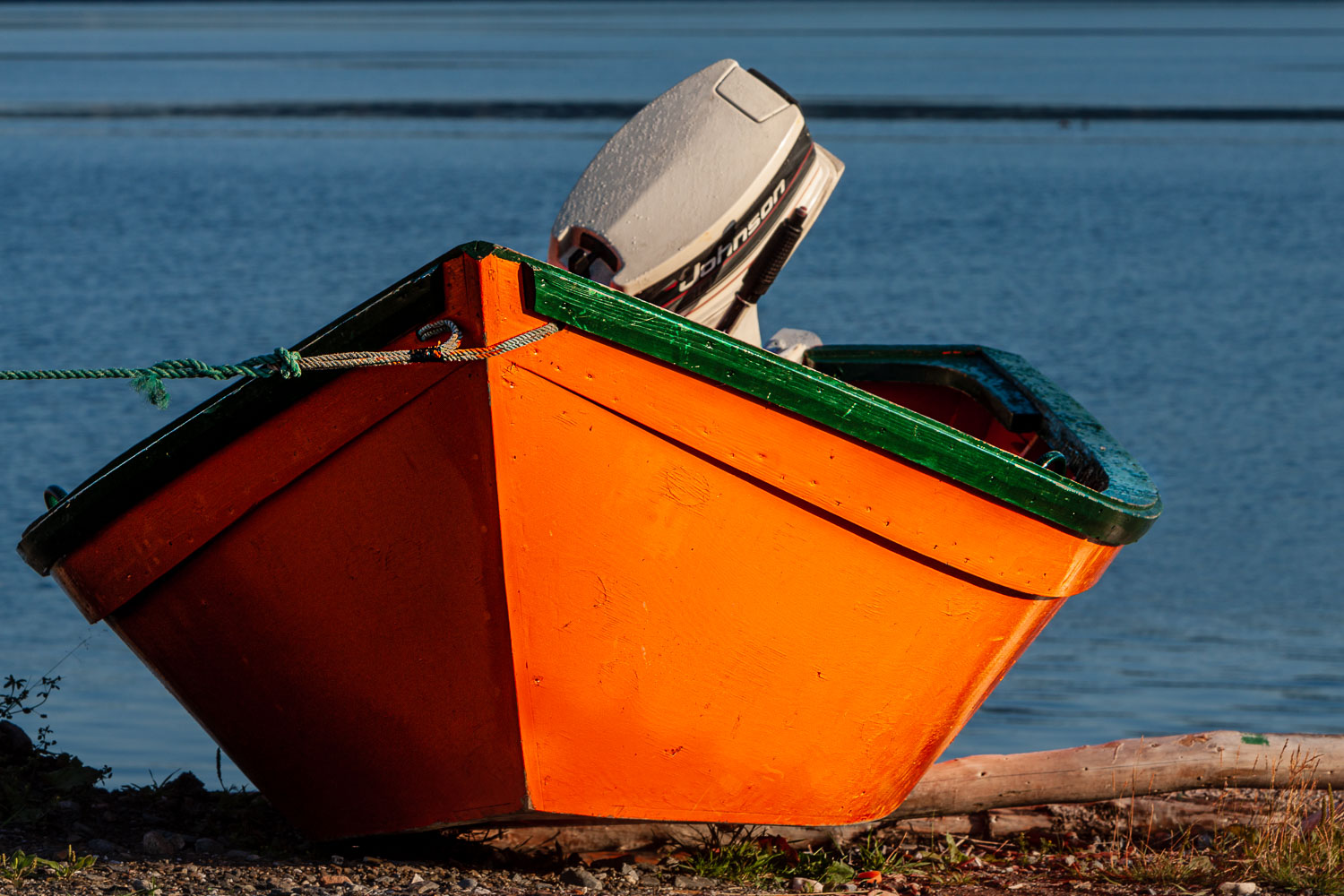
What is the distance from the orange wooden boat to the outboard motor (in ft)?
4.06

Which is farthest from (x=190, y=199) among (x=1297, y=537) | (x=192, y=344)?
(x=1297, y=537)

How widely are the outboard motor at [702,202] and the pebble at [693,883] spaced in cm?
158

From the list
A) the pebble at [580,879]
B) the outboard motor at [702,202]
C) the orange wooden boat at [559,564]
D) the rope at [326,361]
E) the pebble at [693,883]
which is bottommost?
the pebble at [693,883]

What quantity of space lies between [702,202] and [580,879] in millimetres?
1930

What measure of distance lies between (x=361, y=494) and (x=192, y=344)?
9.97 meters

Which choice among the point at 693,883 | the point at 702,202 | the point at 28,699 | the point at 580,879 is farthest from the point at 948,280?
the point at 580,879

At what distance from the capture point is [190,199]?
21547 millimetres

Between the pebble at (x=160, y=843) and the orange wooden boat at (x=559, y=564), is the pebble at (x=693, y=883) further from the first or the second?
the pebble at (x=160, y=843)

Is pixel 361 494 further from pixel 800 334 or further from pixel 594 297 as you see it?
pixel 800 334

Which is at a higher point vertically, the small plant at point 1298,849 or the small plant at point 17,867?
the small plant at point 17,867

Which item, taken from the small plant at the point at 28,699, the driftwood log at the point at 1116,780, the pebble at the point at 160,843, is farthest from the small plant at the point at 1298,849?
the small plant at the point at 28,699

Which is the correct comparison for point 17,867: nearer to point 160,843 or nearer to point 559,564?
point 160,843

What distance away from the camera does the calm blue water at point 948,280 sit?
6688 millimetres

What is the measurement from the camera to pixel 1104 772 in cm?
471
